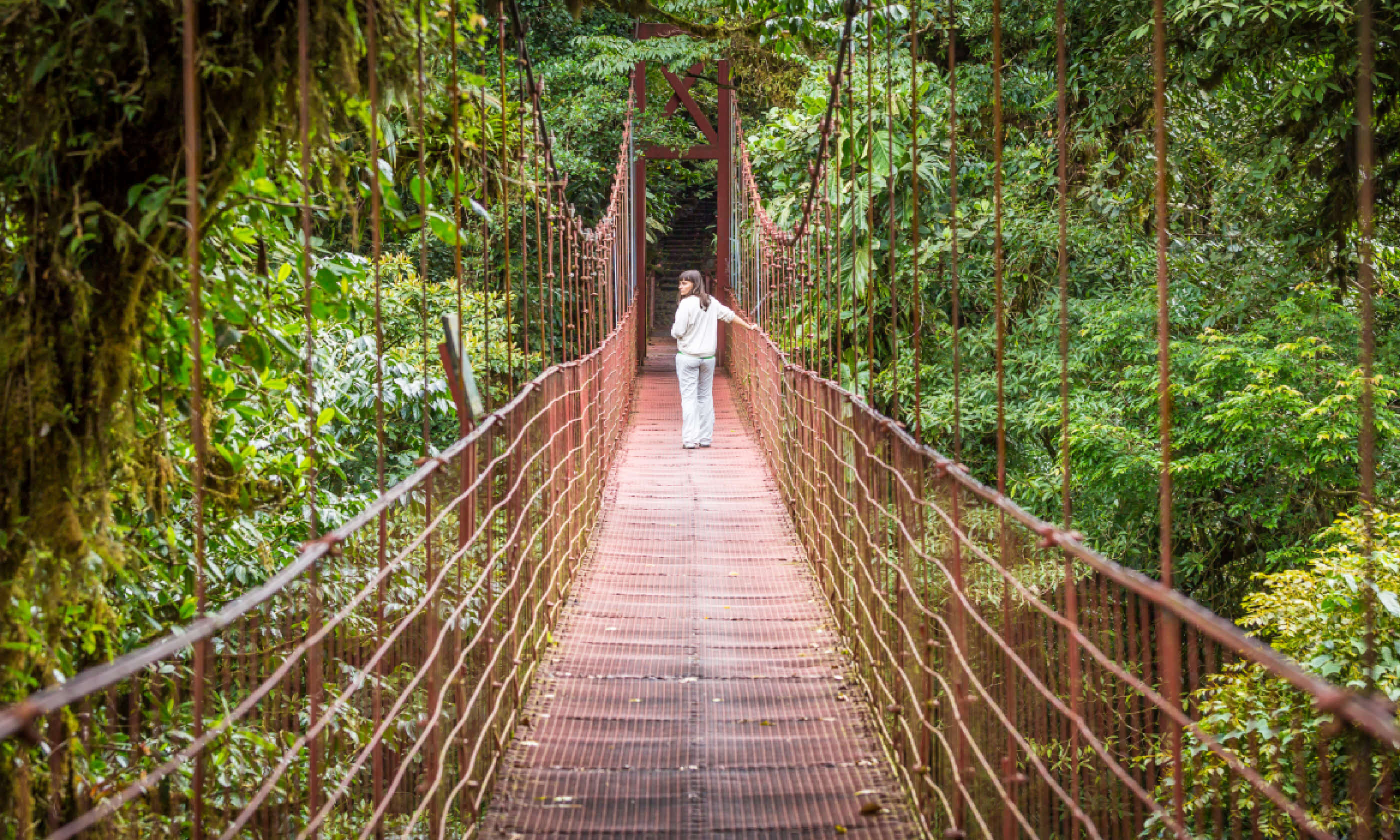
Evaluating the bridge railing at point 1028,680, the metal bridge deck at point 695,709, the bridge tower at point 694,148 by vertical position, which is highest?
the bridge tower at point 694,148

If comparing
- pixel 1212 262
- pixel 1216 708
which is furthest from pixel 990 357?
pixel 1216 708

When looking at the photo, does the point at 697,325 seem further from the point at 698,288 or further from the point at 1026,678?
the point at 1026,678

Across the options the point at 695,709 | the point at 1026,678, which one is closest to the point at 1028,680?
the point at 1026,678

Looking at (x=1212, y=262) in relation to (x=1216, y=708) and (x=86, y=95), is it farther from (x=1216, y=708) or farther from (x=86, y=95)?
(x=86, y=95)

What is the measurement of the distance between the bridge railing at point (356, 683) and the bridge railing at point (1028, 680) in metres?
0.76

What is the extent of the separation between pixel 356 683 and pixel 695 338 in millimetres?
4921

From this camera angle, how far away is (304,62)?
1.34 m

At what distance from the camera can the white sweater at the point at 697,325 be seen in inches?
240

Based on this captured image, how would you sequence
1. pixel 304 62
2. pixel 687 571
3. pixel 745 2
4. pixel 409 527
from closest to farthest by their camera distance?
pixel 304 62
pixel 409 527
pixel 687 571
pixel 745 2

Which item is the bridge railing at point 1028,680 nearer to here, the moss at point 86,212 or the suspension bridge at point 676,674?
the suspension bridge at point 676,674

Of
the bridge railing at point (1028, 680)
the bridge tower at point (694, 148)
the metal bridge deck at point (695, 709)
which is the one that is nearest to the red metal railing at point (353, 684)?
the metal bridge deck at point (695, 709)

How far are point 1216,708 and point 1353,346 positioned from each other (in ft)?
7.85

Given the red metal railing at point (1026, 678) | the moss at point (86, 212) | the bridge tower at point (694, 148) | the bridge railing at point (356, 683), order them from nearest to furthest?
the red metal railing at point (1026, 678)
the bridge railing at point (356, 683)
the moss at point (86, 212)
the bridge tower at point (694, 148)

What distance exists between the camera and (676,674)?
9.59 ft
